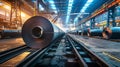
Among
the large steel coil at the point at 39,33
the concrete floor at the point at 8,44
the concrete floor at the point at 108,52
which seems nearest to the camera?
the concrete floor at the point at 108,52

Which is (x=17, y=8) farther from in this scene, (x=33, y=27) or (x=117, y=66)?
(x=117, y=66)

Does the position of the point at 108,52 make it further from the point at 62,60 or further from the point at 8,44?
the point at 8,44

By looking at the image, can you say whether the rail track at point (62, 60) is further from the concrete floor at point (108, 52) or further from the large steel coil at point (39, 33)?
the large steel coil at point (39, 33)

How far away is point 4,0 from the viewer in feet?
61.9

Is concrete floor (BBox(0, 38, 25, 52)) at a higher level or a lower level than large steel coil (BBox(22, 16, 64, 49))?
lower

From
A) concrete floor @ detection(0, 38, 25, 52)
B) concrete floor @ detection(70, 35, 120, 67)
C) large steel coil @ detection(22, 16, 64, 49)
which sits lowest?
concrete floor @ detection(70, 35, 120, 67)

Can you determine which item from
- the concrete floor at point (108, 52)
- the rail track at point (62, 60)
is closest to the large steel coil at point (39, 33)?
the rail track at point (62, 60)

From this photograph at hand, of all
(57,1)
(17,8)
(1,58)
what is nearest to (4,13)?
(17,8)

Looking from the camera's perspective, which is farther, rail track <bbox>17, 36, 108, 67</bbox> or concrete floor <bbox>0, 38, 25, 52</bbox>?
concrete floor <bbox>0, 38, 25, 52</bbox>

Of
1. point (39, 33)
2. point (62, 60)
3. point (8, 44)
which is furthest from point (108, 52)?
point (8, 44)

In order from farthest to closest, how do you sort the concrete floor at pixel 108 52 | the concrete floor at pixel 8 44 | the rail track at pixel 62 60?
1. the concrete floor at pixel 8 44
2. the concrete floor at pixel 108 52
3. the rail track at pixel 62 60

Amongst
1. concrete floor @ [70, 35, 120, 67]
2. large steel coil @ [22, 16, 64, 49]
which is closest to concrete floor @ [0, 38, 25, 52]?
large steel coil @ [22, 16, 64, 49]

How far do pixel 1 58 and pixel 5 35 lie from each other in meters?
10.9

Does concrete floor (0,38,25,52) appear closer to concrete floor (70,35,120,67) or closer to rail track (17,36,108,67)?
rail track (17,36,108,67)
